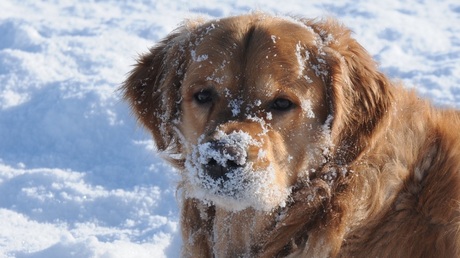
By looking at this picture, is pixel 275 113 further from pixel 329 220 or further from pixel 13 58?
pixel 13 58

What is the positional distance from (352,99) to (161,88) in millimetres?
1163

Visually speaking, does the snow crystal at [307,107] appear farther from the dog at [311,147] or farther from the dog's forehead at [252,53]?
the dog's forehead at [252,53]

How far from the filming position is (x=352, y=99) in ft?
13.5

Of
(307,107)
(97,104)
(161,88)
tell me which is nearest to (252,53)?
(307,107)

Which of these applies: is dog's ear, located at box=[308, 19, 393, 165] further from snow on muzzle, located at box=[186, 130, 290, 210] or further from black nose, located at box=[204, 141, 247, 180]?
black nose, located at box=[204, 141, 247, 180]

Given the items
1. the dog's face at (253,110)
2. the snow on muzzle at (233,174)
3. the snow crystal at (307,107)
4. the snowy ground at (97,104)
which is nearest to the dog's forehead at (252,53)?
the dog's face at (253,110)

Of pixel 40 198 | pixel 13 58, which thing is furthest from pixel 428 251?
pixel 13 58

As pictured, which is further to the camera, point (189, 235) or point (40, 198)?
point (40, 198)

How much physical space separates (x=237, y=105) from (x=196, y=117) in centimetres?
35

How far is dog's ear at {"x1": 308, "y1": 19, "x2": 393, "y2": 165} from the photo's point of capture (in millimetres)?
4055

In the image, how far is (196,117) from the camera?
4.23 m

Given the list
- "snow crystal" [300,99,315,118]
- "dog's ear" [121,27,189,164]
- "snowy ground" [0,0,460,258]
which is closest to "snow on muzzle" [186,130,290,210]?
"snow crystal" [300,99,315,118]

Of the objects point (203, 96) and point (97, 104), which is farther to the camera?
point (97, 104)

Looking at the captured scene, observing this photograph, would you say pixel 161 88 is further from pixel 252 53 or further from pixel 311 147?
pixel 311 147
